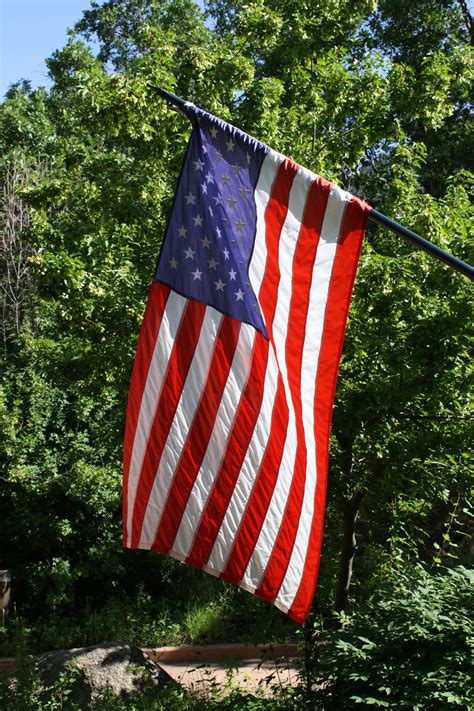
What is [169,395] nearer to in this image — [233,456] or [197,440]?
[197,440]

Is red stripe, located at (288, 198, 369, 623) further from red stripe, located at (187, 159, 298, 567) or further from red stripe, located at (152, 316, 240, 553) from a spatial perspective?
red stripe, located at (152, 316, 240, 553)

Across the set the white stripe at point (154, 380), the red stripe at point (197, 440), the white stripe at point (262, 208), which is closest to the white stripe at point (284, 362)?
the white stripe at point (262, 208)

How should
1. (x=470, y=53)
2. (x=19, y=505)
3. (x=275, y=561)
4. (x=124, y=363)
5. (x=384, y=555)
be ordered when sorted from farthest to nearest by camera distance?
(x=19, y=505) < (x=470, y=53) < (x=384, y=555) < (x=124, y=363) < (x=275, y=561)

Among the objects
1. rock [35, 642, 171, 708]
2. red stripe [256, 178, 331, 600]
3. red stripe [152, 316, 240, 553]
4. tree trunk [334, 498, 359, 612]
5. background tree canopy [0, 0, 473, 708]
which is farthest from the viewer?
tree trunk [334, 498, 359, 612]

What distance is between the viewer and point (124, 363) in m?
8.32

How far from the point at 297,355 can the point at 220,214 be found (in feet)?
2.74

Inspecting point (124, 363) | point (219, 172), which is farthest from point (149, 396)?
point (124, 363)

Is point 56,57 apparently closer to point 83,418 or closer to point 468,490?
point 83,418

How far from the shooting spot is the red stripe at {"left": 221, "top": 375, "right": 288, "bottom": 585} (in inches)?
167

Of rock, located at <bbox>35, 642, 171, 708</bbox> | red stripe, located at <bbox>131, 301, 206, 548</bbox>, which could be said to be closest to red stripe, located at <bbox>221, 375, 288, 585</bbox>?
red stripe, located at <bbox>131, 301, 206, 548</bbox>

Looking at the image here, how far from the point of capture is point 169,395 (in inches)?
174

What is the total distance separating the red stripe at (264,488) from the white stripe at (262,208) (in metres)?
0.55

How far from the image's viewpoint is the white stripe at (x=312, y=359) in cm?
422

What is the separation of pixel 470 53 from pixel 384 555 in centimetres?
601
